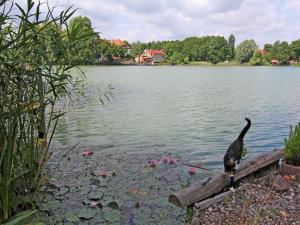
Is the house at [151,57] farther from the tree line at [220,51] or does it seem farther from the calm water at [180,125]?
the calm water at [180,125]

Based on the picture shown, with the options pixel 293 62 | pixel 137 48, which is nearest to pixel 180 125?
pixel 293 62

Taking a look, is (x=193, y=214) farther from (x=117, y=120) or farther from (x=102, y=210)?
(x=117, y=120)

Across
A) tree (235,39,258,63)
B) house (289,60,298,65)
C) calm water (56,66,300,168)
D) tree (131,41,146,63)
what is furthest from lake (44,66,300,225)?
tree (131,41,146,63)

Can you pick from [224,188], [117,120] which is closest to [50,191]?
[224,188]

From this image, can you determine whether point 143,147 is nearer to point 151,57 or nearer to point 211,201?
point 211,201

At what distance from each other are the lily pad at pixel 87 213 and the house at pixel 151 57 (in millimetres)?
138757

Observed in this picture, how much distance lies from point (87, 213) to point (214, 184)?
198cm

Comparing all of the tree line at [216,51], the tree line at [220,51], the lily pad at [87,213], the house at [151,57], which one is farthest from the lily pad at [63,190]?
the house at [151,57]

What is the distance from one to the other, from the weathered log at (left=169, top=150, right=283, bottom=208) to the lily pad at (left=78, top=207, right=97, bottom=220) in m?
1.29

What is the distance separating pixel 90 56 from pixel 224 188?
3.48 m

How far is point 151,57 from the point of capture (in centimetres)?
14800

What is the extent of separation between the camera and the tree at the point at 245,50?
12825cm

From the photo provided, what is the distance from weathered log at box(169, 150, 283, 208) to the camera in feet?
15.8

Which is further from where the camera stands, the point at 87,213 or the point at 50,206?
the point at 50,206
